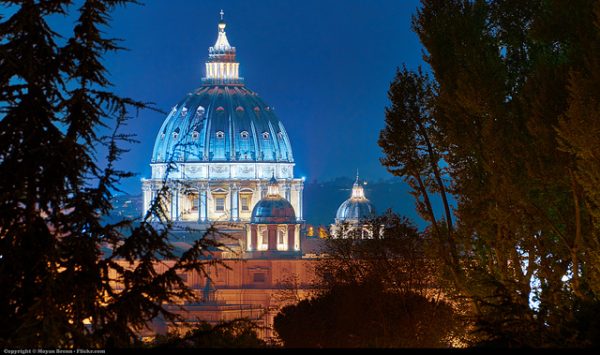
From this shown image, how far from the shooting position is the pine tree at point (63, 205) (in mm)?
8648

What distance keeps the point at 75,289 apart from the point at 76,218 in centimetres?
56

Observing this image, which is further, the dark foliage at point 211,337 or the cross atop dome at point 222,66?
the cross atop dome at point 222,66

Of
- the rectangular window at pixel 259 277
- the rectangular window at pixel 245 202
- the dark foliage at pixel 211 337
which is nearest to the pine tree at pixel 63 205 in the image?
the dark foliage at pixel 211 337

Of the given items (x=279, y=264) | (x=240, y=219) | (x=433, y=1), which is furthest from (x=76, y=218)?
(x=240, y=219)

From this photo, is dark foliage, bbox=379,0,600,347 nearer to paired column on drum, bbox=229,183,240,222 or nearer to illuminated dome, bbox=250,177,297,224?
illuminated dome, bbox=250,177,297,224

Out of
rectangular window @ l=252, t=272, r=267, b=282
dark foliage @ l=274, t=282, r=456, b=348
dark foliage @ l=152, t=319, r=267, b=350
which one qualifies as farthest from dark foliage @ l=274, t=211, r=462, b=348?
rectangular window @ l=252, t=272, r=267, b=282

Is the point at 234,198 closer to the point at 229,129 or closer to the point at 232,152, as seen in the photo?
the point at 232,152

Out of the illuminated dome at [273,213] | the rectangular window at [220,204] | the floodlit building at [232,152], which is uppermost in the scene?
the floodlit building at [232,152]

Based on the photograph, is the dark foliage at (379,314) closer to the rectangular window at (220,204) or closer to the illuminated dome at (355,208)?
the illuminated dome at (355,208)

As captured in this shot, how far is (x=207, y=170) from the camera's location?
380ft

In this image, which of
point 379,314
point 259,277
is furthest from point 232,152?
point 379,314

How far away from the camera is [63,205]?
9.01 meters

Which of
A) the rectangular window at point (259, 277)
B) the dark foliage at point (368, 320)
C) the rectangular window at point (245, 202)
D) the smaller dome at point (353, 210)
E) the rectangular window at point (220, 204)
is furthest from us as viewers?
the rectangular window at point (245, 202)

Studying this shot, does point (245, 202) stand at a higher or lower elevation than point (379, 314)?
higher
